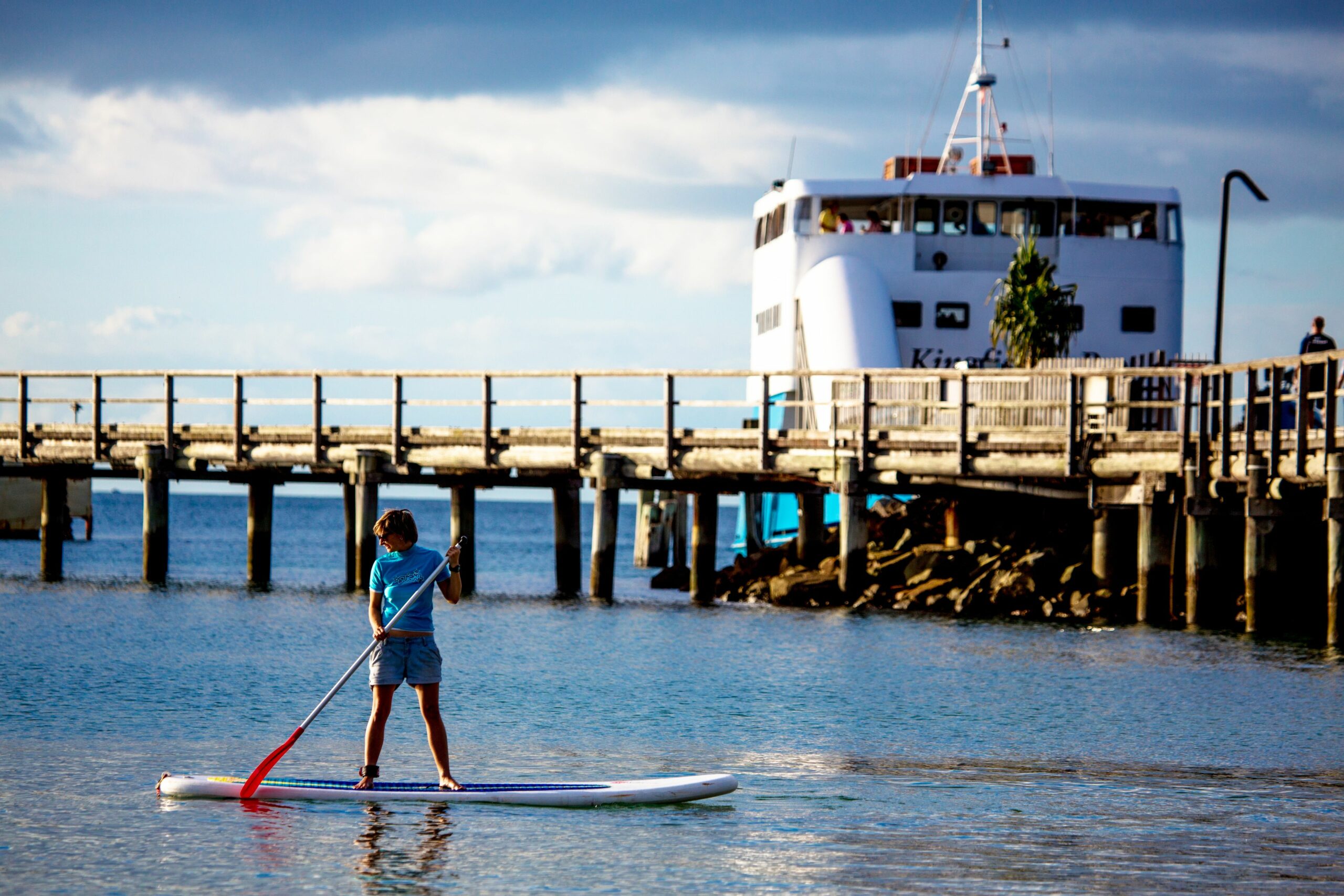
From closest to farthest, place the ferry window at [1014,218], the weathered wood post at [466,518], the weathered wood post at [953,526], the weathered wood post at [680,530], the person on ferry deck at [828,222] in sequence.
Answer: the weathered wood post at [953,526] < the weathered wood post at [466,518] < the ferry window at [1014,218] < the person on ferry deck at [828,222] < the weathered wood post at [680,530]

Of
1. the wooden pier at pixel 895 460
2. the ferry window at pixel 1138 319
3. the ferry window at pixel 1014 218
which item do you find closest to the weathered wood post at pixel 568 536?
the wooden pier at pixel 895 460

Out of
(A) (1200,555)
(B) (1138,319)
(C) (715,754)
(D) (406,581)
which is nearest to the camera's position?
(D) (406,581)

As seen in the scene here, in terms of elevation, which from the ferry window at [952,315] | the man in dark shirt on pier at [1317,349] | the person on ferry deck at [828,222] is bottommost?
the man in dark shirt on pier at [1317,349]

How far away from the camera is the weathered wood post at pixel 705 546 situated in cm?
3138

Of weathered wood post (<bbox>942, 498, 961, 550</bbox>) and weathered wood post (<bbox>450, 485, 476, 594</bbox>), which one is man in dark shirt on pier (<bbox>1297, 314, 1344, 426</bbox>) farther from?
weathered wood post (<bbox>450, 485, 476, 594</bbox>)

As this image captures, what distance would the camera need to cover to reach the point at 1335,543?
799 inches

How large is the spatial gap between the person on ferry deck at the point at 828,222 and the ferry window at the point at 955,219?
2.28 meters

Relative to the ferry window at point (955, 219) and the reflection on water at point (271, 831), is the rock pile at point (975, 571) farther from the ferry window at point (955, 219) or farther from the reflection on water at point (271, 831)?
the reflection on water at point (271, 831)

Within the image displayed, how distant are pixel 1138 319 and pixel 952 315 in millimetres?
3975

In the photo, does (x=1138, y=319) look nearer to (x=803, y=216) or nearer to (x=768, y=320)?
(x=803, y=216)

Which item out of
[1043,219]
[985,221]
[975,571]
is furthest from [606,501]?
[1043,219]

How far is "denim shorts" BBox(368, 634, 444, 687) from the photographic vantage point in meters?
10.7

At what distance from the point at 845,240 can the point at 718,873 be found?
28.9 metres

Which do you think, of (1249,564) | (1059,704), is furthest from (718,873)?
(1249,564)
